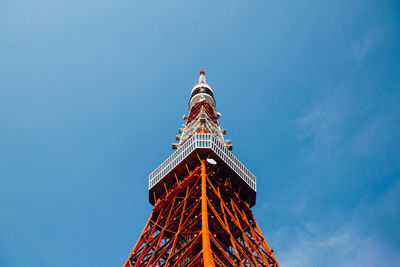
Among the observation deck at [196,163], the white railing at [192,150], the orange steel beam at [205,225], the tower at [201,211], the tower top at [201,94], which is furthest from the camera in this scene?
the tower top at [201,94]

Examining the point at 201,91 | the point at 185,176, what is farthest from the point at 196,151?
the point at 201,91

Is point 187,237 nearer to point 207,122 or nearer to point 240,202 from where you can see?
point 240,202

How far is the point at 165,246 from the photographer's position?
3300 cm

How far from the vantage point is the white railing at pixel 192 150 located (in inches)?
1588

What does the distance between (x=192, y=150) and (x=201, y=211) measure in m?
7.15

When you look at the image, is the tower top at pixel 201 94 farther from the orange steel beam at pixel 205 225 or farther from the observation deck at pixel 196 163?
the orange steel beam at pixel 205 225

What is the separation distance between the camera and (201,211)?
3400 centimetres

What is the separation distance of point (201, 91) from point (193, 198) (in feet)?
68.9

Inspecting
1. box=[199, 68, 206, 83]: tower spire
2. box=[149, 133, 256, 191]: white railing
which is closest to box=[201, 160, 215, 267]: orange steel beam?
box=[149, 133, 256, 191]: white railing

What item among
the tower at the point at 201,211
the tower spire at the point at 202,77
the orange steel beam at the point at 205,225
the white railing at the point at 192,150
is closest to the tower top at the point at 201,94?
the tower spire at the point at 202,77

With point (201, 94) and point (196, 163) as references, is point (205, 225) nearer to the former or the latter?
point (196, 163)

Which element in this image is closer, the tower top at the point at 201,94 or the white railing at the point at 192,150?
the white railing at the point at 192,150

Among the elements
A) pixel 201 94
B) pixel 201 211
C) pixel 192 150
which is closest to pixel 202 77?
pixel 201 94

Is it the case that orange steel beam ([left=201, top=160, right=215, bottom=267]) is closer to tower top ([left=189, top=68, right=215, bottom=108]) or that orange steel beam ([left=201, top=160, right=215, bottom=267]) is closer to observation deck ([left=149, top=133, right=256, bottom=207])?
observation deck ([left=149, top=133, right=256, bottom=207])
